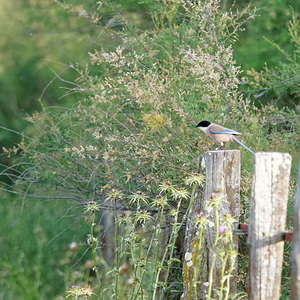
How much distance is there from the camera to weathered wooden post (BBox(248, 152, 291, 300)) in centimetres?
200

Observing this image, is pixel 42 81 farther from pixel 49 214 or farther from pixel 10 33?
pixel 49 214

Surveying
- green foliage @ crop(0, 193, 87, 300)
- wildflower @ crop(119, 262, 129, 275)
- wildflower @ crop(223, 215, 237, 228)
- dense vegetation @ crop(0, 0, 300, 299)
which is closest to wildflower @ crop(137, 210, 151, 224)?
dense vegetation @ crop(0, 0, 300, 299)

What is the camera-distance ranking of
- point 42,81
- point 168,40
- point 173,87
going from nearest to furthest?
point 173,87 → point 168,40 → point 42,81

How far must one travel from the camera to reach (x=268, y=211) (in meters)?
2.00

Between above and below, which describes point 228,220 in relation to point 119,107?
below

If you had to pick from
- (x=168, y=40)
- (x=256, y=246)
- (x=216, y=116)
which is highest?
(x=168, y=40)

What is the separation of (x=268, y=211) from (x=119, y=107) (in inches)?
106

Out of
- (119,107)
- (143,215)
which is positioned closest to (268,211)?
(143,215)

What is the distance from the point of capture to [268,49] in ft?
19.3

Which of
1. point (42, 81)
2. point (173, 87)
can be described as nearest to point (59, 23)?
point (42, 81)

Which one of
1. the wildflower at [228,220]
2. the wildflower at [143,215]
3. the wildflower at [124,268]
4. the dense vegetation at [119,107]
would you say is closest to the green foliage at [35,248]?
the dense vegetation at [119,107]

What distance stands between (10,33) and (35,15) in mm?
831

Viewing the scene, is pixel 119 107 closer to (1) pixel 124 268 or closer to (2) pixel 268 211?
(1) pixel 124 268

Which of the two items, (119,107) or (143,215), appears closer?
(143,215)
